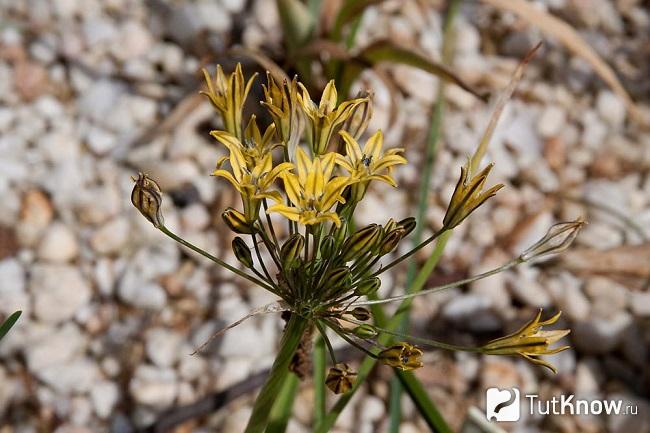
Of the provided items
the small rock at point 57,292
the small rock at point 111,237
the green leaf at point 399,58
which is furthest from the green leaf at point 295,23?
the small rock at point 57,292

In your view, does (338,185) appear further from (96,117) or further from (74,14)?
(74,14)

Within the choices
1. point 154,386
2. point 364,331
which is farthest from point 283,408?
point 154,386

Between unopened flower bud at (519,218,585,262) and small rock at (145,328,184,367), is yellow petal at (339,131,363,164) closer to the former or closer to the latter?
unopened flower bud at (519,218,585,262)

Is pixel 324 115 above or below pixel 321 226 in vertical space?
above

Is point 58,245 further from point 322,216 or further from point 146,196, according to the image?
point 322,216

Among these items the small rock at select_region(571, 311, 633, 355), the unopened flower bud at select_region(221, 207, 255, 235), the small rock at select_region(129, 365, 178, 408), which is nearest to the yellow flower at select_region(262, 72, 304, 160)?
the unopened flower bud at select_region(221, 207, 255, 235)

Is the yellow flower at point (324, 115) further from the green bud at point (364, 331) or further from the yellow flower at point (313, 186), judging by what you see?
the green bud at point (364, 331)

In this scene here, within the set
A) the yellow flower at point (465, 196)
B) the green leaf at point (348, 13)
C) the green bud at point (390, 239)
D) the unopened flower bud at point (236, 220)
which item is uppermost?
the green leaf at point (348, 13)
